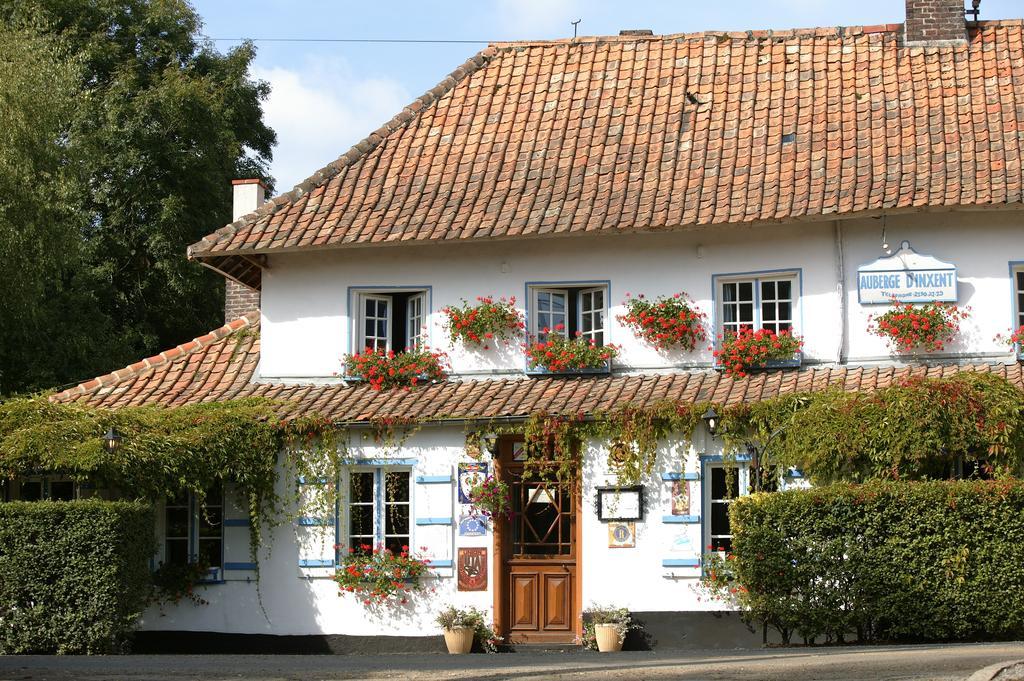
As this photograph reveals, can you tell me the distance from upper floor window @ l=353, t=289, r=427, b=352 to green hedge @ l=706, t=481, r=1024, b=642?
614 centimetres

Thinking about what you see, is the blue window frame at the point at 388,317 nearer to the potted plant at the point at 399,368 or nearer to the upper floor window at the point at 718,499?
the potted plant at the point at 399,368

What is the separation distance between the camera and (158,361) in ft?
71.8

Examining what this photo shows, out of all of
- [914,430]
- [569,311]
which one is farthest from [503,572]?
[914,430]

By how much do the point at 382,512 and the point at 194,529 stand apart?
98.5 inches

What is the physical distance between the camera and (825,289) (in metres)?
19.4

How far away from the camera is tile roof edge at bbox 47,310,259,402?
21250mm

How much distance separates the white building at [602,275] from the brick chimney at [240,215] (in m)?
1.90

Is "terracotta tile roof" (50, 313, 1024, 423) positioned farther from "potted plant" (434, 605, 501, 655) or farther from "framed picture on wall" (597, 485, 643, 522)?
"potted plant" (434, 605, 501, 655)

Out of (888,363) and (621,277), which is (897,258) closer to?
(888,363)

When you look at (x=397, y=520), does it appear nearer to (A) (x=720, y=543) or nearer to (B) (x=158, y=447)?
(B) (x=158, y=447)

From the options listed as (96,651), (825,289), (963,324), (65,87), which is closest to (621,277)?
(825,289)

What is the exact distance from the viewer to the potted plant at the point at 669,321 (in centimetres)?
1956

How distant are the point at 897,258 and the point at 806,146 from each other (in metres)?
2.15

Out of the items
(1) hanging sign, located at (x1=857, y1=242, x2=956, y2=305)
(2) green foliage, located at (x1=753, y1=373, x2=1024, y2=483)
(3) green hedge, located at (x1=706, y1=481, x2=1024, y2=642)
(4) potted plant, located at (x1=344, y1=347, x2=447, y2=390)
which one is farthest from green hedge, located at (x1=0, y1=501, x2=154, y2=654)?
(1) hanging sign, located at (x1=857, y1=242, x2=956, y2=305)
